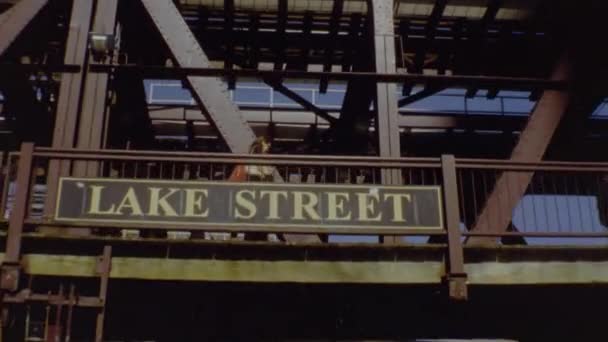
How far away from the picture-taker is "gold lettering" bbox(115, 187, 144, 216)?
839 centimetres

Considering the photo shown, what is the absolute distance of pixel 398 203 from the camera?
8.66m

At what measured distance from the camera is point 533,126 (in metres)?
10.6

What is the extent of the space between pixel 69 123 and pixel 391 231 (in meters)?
4.72

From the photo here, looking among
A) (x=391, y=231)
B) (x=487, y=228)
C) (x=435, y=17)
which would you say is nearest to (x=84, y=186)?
(x=391, y=231)

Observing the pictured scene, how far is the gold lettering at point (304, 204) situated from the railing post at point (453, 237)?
1617 millimetres

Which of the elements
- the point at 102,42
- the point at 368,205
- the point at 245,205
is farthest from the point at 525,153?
the point at 102,42

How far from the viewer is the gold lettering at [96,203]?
8367 mm

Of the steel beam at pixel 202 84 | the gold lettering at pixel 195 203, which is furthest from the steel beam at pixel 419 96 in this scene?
the gold lettering at pixel 195 203

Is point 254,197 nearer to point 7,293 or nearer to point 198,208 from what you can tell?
point 198,208

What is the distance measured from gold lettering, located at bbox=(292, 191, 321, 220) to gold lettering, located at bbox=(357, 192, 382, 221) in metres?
0.53

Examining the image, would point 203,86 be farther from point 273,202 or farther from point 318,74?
point 273,202

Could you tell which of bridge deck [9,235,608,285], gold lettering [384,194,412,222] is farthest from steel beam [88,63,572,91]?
bridge deck [9,235,608,285]

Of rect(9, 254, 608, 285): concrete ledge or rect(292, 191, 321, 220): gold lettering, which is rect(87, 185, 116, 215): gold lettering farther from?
rect(292, 191, 321, 220): gold lettering

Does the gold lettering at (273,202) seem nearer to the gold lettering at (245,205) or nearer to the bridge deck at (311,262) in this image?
the gold lettering at (245,205)
